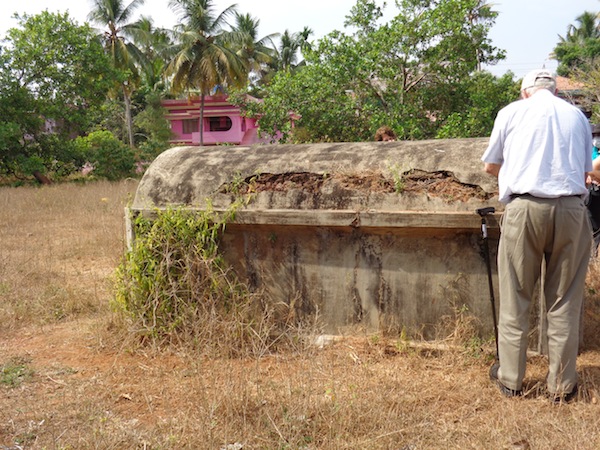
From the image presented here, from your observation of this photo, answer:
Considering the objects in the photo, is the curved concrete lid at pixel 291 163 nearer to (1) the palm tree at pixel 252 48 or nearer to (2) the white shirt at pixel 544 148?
Result: (2) the white shirt at pixel 544 148

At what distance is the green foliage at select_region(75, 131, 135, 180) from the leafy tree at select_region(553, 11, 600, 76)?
17.4 meters

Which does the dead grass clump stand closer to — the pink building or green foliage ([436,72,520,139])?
green foliage ([436,72,520,139])

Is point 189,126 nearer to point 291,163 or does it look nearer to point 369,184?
point 291,163

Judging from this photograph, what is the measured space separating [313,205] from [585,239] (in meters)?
1.86

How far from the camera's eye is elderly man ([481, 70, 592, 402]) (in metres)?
3.18

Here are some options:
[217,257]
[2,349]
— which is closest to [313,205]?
[217,257]

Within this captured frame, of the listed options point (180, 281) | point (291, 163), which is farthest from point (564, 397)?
point (180, 281)

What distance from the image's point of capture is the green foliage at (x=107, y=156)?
22.0 meters

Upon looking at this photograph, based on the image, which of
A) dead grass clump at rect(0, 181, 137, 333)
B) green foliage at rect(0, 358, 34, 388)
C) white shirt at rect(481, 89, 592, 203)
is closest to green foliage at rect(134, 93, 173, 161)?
dead grass clump at rect(0, 181, 137, 333)

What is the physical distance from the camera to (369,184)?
433 centimetres

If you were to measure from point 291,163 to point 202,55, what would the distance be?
2617cm

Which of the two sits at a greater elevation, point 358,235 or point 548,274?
point 358,235

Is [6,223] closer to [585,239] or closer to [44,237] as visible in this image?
[44,237]

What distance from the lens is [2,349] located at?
4.52 metres
